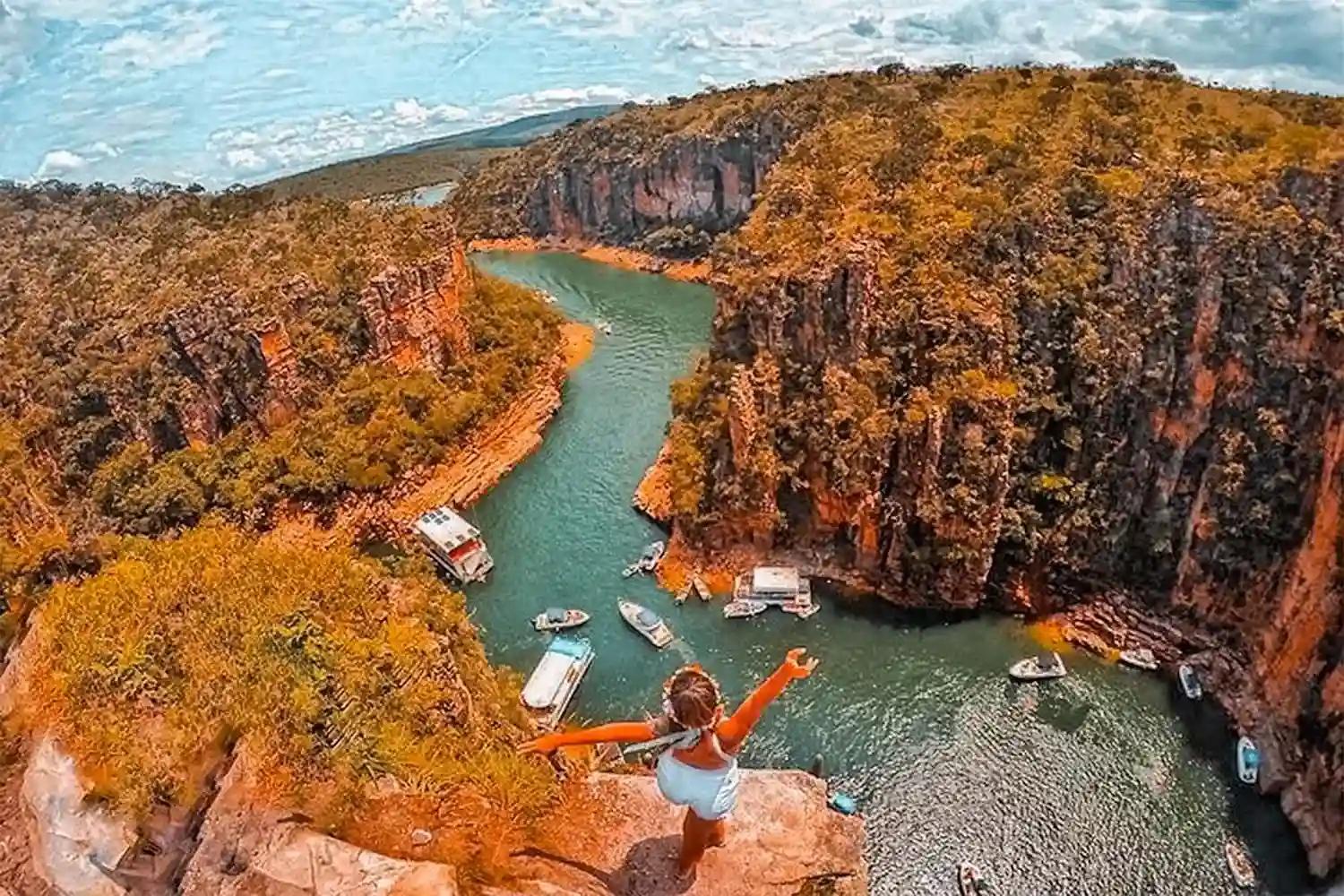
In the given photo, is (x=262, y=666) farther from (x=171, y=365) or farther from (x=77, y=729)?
(x=171, y=365)

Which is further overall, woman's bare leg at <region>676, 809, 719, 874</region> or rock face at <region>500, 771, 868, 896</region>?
rock face at <region>500, 771, 868, 896</region>

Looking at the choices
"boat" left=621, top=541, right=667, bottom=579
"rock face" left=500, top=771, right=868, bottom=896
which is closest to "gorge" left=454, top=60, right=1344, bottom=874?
"boat" left=621, top=541, right=667, bottom=579

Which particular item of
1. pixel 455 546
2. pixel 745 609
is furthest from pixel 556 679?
→ pixel 455 546

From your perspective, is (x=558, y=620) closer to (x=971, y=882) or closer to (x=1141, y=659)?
(x=971, y=882)

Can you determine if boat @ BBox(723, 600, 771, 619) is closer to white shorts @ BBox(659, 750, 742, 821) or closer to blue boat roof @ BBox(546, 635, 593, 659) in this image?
blue boat roof @ BBox(546, 635, 593, 659)

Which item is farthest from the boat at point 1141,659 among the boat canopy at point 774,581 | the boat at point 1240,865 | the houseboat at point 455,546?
the houseboat at point 455,546

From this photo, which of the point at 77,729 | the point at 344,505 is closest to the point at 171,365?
the point at 344,505
